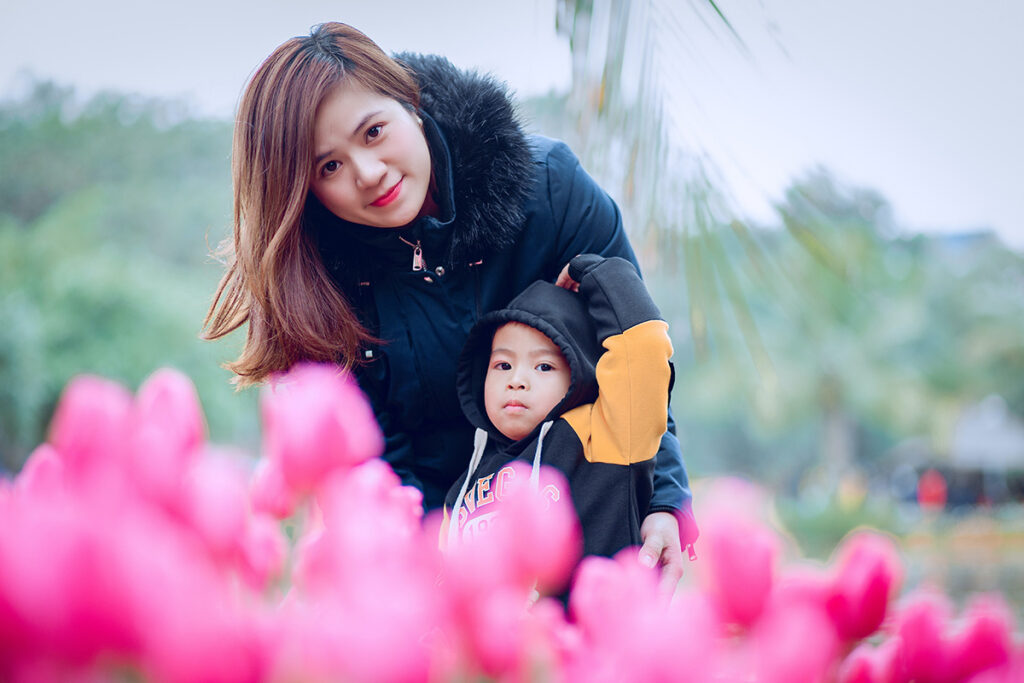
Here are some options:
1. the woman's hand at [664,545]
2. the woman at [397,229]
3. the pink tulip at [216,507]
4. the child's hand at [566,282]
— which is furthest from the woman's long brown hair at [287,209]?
the pink tulip at [216,507]

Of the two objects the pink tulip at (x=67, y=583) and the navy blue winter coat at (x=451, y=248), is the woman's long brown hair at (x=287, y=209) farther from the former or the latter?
the pink tulip at (x=67, y=583)

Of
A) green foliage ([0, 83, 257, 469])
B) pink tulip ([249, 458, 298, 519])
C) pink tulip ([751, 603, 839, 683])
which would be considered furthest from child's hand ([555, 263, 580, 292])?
green foliage ([0, 83, 257, 469])

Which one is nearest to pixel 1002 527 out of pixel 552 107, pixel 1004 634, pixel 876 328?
pixel 876 328

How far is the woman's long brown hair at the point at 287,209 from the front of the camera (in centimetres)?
153

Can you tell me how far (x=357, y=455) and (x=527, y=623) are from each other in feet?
0.37

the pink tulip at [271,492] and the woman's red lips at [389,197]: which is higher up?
the woman's red lips at [389,197]

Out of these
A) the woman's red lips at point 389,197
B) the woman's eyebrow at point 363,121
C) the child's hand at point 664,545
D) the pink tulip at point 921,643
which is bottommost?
the child's hand at point 664,545

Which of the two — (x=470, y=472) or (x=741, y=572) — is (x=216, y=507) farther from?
(x=470, y=472)

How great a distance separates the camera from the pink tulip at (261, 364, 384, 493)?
0.42 meters

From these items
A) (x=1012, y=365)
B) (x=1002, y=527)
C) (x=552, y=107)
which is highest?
(x=1012, y=365)

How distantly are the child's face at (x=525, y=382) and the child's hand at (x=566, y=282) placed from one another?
0.12m

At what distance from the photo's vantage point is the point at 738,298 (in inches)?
55.9

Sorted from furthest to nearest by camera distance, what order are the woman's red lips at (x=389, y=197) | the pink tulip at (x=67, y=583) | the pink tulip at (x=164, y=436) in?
the woman's red lips at (x=389, y=197) < the pink tulip at (x=164, y=436) < the pink tulip at (x=67, y=583)

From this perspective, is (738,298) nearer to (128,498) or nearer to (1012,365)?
(128,498)
